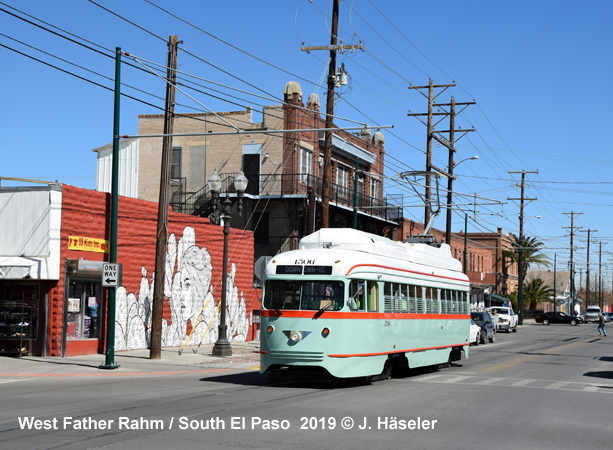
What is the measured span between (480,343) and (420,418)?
2905cm

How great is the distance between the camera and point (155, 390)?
15383 mm

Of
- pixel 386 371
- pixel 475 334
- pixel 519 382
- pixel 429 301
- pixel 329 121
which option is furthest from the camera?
pixel 475 334

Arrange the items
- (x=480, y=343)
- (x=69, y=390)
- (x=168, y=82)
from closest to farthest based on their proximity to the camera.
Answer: (x=69, y=390)
(x=168, y=82)
(x=480, y=343)

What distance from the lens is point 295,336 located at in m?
15.9

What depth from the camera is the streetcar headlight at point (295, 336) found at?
52.0 ft

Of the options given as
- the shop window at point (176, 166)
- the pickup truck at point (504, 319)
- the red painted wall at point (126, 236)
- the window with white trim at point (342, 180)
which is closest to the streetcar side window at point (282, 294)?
the red painted wall at point (126, 236)

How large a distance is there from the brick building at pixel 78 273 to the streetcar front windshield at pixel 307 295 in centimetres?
770

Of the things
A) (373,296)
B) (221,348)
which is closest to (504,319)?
(221,348)

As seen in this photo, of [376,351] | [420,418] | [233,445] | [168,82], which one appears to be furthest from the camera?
[168,82]

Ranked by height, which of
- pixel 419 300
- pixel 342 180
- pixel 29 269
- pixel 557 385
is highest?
pixel 342 180

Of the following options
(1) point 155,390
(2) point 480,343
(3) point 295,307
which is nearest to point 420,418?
(3) point 295,307

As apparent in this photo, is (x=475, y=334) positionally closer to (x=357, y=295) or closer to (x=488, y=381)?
(x=488, y=381)

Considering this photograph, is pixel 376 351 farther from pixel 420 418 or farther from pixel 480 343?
pixel 480 343

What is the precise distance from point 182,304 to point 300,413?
16.8 meters
